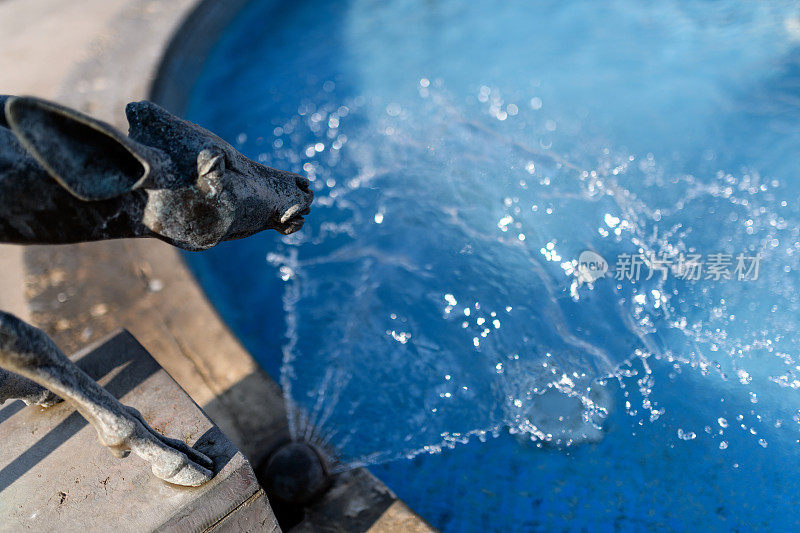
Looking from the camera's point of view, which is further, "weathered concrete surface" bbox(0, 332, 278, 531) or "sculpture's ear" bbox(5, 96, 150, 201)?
"weathered concrete surface" bbox(0, 332, 278, 531)

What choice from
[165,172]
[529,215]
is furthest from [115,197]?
[529,215]

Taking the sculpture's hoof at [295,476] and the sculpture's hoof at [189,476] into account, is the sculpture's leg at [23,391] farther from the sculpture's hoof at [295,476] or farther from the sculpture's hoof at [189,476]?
the sculpture's hoof at [295,476]

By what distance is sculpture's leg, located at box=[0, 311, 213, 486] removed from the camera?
4.70 feet

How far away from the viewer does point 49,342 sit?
155cm

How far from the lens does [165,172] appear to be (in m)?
1.49

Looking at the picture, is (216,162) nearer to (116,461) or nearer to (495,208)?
(116,461)

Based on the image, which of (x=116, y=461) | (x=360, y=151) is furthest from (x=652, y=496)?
(x=360, y=151)

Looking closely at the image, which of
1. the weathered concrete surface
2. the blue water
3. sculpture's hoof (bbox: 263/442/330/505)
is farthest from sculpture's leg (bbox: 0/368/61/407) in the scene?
the blue water

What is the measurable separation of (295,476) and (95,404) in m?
1.27

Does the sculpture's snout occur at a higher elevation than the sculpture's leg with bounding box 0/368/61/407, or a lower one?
higher

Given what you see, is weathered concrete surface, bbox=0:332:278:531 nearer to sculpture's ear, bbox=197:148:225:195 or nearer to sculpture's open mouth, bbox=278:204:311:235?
sculpture's open mouth, bbox=278:204:311:235

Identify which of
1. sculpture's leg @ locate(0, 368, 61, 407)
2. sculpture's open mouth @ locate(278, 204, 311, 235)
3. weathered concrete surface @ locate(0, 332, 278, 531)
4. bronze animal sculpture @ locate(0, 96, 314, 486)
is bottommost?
weathered concrete surface @ locate(0, 332, 278, 531)

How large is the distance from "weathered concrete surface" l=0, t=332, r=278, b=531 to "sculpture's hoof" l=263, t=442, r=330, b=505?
0.36 meters

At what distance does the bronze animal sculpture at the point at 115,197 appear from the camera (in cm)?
127
